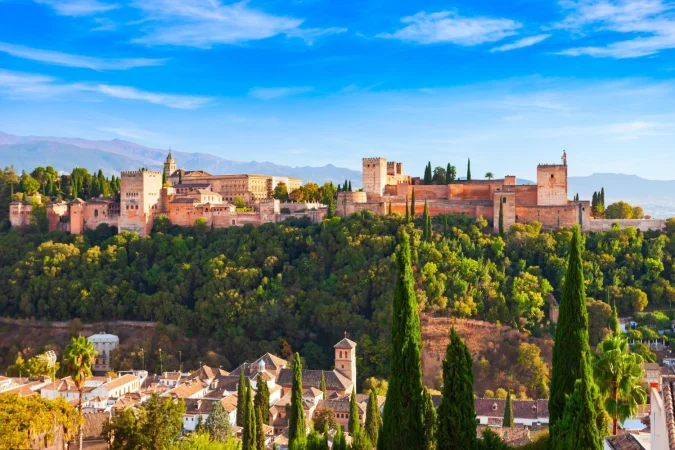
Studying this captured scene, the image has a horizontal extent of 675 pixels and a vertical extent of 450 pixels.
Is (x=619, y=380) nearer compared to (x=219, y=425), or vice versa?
(x=619, y=380)

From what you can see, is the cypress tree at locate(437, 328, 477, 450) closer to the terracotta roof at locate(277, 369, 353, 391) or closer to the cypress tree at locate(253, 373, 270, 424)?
the cypress tree at locate(253, 373, 270, 424)

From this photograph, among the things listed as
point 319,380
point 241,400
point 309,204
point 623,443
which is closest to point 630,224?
point 309,204

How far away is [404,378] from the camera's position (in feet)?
49.8

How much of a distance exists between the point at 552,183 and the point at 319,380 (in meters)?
22.3

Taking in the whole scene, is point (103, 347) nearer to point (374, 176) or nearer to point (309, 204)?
point (309, 204)

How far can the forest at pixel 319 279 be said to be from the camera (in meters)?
45.5

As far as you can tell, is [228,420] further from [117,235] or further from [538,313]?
[117,235]

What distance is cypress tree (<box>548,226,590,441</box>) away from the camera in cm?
1389

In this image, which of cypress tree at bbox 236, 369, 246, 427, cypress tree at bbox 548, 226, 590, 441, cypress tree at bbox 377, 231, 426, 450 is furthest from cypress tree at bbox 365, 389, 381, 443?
cypress tree at bbox 548, 226, 590, 441

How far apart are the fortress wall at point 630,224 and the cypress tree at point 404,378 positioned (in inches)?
1493

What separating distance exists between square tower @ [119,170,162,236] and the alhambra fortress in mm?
75

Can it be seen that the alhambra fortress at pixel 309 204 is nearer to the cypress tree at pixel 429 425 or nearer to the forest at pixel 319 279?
the forest at pixel 319 279

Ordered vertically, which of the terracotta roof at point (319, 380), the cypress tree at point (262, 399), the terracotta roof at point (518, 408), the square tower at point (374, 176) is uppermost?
the square tower at point (374, 176)

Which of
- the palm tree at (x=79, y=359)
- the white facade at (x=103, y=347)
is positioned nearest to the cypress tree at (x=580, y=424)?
the palm tree at (x=79, y=359)
